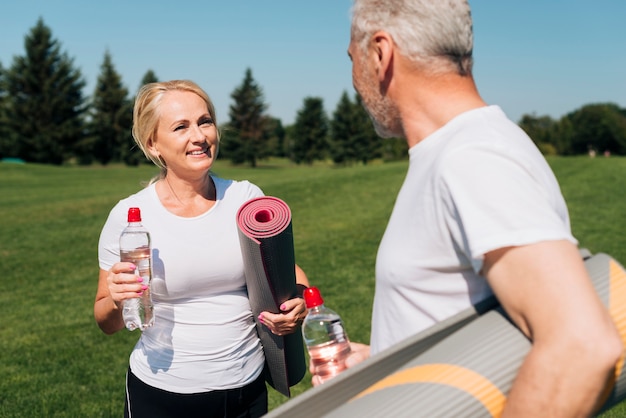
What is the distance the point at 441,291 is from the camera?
152cm

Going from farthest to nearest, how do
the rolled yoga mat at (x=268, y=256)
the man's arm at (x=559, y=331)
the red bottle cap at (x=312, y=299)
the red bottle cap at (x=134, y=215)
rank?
1. the red bottle cap at (x=134, y=215)
2. the rolled yoga mat at (x=268, y=256)
3. the red bottle cap at (x=312, y=299)
4. the man's arm at (x=559, y=331)

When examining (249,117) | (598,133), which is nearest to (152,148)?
(249,117)

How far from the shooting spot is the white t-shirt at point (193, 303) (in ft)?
9.24

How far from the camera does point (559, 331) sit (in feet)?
3.91

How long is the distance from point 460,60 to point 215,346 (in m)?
1.84

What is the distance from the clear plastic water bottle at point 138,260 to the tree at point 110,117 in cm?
6105

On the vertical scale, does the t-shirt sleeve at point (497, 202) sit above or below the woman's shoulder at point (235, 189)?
above

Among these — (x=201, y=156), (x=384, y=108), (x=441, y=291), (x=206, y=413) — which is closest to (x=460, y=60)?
(x=384, y=108)

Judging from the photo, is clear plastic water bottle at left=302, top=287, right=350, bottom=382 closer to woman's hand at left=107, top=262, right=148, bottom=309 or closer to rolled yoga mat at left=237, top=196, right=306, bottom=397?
rolled yoga mat at left=237, top=196, right=306, bottom=397

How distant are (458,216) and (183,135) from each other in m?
1.91

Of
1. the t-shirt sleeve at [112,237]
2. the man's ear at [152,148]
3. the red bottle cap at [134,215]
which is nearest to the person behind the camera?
the red bottle cap at [134,215]

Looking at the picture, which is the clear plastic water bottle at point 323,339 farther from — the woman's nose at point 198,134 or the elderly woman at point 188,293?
the woman's nose at point 198,134

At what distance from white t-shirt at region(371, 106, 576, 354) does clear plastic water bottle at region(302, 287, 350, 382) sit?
381 millimetres

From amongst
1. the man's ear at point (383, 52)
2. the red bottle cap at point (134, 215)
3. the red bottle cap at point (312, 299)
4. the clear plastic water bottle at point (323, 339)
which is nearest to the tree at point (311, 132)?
the red bottle cap at point (134, 215)
